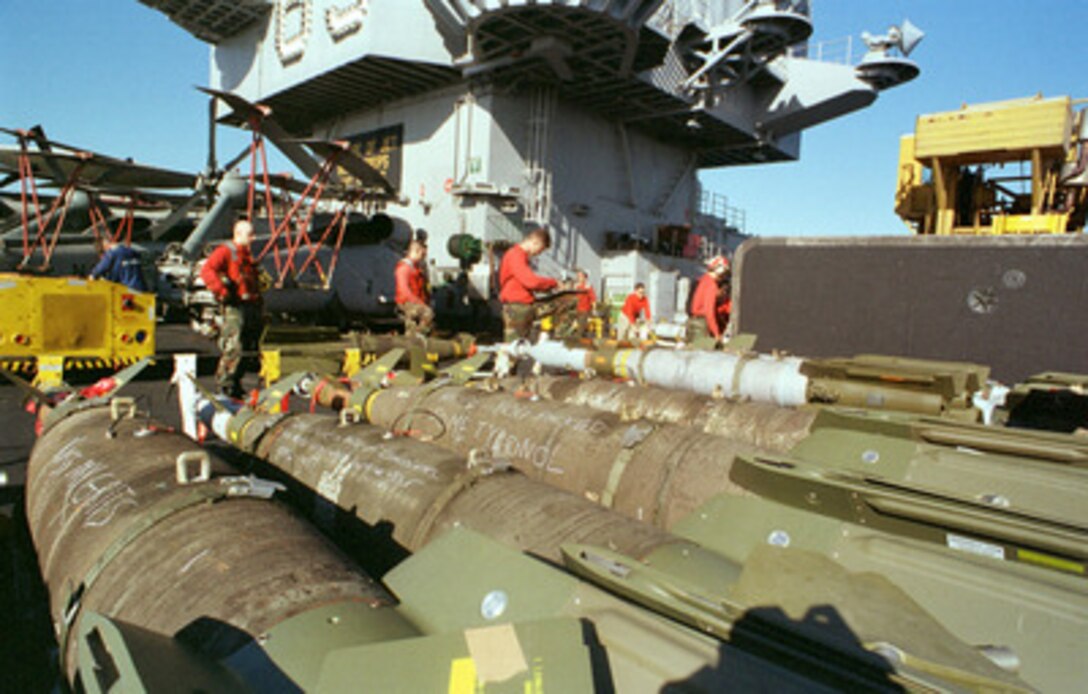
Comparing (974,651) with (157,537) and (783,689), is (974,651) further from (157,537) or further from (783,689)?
(157,537)

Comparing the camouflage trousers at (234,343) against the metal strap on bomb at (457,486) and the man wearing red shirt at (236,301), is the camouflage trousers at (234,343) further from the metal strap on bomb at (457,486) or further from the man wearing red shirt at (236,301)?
the metal strap on bomb at (457,486)

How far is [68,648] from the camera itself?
2.03 meters

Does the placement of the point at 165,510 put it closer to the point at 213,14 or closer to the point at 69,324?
the point at 69,324

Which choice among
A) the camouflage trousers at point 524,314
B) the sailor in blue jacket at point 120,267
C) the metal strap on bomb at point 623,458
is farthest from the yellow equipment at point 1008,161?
the sailor in blue jacket at point 120,267

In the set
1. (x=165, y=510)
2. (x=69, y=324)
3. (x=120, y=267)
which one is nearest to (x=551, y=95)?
(x=120, y=267)

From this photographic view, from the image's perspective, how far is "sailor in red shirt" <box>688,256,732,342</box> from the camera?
327 inches

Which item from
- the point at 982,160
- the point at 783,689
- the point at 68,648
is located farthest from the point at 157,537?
the point at 982,160

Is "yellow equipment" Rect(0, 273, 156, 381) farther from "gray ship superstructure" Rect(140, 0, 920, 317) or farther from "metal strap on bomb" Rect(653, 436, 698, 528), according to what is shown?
"gray ship superstructure" Rect(140, 0, 920, 317)

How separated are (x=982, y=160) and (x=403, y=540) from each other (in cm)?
1531

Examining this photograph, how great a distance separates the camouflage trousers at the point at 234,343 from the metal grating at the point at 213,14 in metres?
24.8

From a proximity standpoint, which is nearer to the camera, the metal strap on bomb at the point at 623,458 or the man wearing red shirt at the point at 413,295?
the metal strap on bomb at the point at 623,458

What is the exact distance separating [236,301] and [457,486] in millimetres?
5887

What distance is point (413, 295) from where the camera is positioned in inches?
406

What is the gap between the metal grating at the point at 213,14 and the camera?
26.1m
